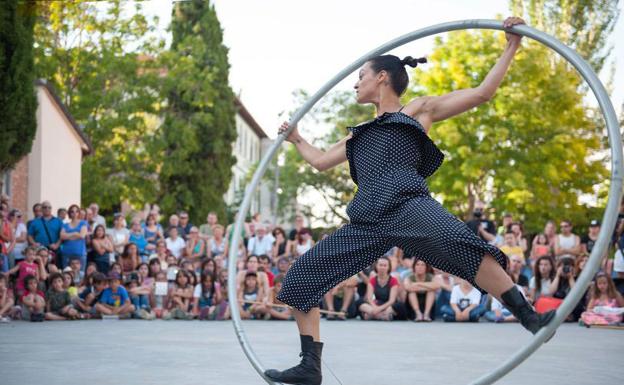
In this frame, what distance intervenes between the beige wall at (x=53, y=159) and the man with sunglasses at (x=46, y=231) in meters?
10.5

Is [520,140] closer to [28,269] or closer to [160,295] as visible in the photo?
[160,295]

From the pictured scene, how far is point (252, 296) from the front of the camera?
14.4 metres

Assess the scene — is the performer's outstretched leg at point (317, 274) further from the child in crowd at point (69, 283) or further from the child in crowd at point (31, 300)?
the child in crowd at point (69, 283)

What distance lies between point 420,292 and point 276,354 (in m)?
→ 7.02

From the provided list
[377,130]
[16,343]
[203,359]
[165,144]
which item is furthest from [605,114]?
[165,144]

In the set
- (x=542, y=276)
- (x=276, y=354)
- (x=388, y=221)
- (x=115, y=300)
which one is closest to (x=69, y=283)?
(x=115, y=300)

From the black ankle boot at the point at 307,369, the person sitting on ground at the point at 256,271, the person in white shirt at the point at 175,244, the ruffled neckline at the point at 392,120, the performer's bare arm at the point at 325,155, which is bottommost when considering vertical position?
the black ankle boot at the point at 307,369

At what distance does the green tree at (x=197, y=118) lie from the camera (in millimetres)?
36062

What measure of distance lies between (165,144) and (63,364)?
94.8 feet

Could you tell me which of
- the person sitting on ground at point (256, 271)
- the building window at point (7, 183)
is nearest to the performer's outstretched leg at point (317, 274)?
the person sitting on ground at point (256, 271)

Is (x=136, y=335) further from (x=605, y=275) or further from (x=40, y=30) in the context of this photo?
(x=40, y=30)

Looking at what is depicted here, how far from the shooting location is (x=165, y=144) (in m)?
35.0

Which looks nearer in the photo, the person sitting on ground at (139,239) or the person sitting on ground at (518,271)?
the person sitting on ground at (518,271)

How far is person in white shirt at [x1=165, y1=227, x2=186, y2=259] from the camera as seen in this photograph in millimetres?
15578
